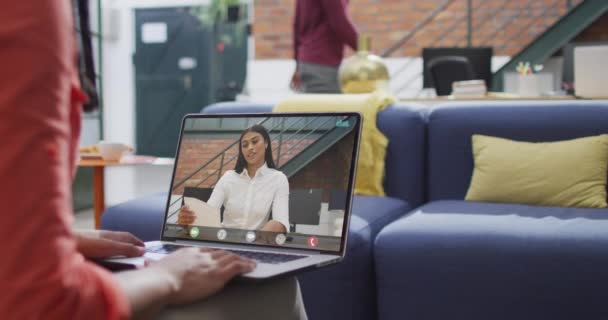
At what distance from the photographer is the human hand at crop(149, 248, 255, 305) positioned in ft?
2.65

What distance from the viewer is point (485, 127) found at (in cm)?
280

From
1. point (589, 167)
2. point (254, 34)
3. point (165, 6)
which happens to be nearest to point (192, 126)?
point (589, 167)

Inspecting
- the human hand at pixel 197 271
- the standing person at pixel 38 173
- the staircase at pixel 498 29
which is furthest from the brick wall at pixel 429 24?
the standing person at pixel 38 173

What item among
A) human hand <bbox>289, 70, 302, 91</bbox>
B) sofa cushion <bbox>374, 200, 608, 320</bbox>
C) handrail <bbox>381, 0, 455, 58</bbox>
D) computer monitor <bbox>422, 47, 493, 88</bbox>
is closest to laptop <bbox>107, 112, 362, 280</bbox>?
sofa cushion <bbox>374, 200, 608, 320</bbox>

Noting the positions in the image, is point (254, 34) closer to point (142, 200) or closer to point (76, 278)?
point (142, 200)

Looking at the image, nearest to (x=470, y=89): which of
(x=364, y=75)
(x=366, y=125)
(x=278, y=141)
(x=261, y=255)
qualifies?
(x=364, y=75)

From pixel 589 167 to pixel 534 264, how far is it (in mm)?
676

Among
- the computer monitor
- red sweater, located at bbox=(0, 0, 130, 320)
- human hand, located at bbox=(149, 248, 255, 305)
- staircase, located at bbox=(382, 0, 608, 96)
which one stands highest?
staircase, located at bbox=(382, 0, 608, 96)

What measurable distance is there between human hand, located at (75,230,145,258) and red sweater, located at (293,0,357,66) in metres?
3.33

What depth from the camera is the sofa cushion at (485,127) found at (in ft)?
8.71

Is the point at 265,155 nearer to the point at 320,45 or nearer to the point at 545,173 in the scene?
the point at 545,173

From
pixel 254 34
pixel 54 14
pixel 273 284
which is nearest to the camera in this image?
pixel 54 14

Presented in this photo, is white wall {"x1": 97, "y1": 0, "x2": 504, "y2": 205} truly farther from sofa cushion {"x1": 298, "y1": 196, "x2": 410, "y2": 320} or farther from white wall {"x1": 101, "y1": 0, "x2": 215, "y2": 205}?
sofa cushion {"x1": 298, "y1": 196, "x2": 410, "y2": 320}

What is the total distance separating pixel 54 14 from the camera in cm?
59
